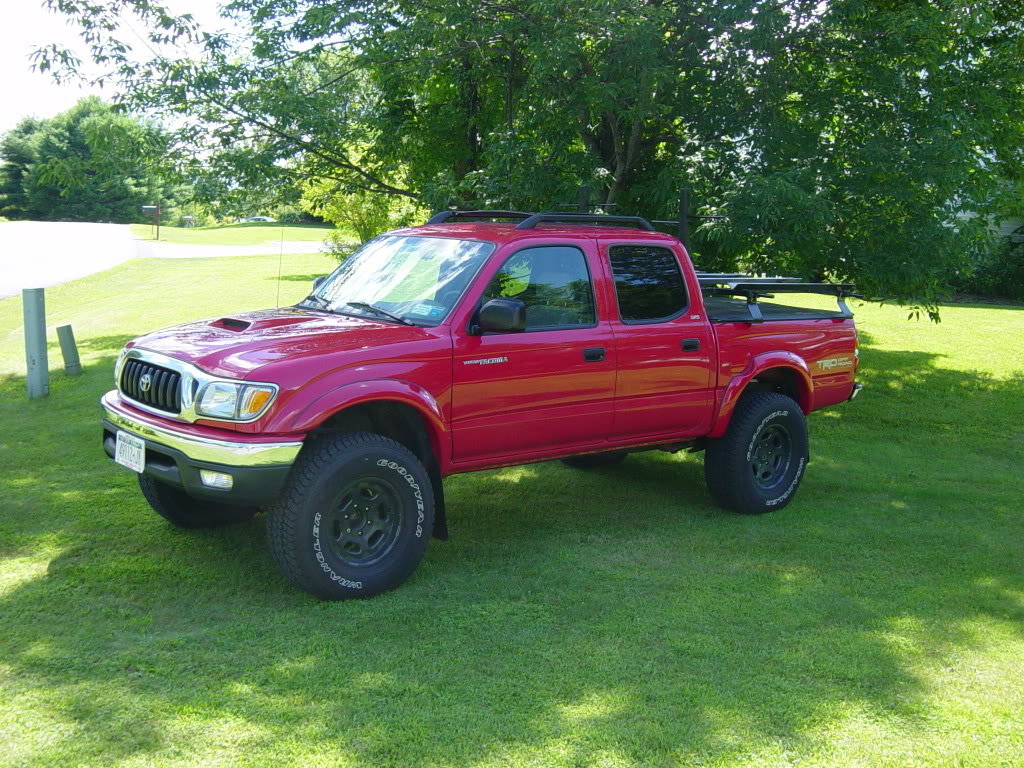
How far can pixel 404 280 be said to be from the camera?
6.19 metres

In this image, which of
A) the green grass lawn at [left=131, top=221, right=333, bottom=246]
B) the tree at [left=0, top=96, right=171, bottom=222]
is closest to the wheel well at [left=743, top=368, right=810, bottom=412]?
the green grass lawn at [left=131, top=221, right=333, bottom=246]

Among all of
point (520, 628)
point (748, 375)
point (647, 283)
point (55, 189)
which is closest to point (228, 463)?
point (520, 628)

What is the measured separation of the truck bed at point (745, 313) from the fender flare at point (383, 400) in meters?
2.30

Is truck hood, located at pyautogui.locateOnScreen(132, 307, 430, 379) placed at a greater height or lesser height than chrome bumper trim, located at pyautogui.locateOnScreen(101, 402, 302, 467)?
greater

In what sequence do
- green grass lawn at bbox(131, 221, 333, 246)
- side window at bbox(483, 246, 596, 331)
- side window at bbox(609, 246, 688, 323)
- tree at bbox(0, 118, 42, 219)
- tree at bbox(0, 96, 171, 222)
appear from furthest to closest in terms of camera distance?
tree at bbox(0, 118, 42, 219), tree at bbox(0, 96, 171, 222), green grass lawn at bbox(131, 221, 333, 246), side window at bbox(609, 246, 688, 323), side window at bbox(483, 246, 596, 331)

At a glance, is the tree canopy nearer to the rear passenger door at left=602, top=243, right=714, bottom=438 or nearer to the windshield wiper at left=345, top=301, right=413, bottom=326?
the rear passenger door at left=602, top=243, right=714, bottom=438

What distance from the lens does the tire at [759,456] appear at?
7059 mm

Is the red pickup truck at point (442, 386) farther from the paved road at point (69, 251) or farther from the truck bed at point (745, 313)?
the paved road at point (69, 251)

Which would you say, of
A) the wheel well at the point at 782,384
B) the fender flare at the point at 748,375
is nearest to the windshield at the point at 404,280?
the fender flare at the point at 748,375

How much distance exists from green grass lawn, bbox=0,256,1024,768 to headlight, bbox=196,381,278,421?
0.98 m

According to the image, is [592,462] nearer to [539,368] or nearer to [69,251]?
[539,368]

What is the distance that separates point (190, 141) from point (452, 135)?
10.8ft

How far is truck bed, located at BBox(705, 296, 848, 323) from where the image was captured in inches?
278

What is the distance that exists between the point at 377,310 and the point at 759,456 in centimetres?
301
